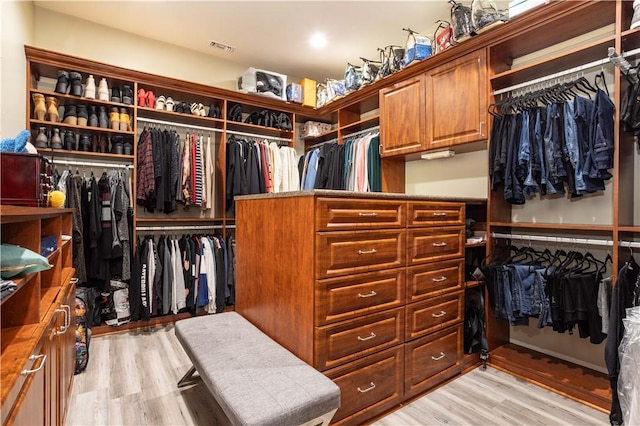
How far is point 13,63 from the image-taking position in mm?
2301

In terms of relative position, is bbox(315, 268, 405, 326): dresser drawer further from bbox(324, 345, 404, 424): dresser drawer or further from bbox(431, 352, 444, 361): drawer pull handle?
bbox(431, 352, 444, 361): drawer pull handle

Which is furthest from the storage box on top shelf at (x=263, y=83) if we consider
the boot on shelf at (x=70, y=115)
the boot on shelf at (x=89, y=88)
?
the boot on shelf at (x=70, y=115)

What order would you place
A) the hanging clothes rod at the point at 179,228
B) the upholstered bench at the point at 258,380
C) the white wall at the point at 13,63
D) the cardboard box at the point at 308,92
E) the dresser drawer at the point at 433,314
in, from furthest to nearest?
the cardboard box at the point at 308,92 < the hanging clothes rod at the point at 179,228 < the white wall at the point at 13,63 < the dresser drawer at the point at 433,314 < the upholstered bench at the point at 258,380

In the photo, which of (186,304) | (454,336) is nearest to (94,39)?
(186,304)

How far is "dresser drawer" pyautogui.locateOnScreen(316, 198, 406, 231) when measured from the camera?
1566mm

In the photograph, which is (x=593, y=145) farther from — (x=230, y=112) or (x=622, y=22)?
(x=230, y=112)

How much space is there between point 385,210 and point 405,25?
2365 mm

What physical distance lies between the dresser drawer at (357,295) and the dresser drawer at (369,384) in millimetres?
258

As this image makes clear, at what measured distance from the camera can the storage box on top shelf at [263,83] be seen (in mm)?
3783

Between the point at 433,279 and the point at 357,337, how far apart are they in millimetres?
692

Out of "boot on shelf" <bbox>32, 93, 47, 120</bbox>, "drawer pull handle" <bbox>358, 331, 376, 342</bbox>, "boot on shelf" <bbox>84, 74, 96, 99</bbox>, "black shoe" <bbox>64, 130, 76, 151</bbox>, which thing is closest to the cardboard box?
"boot on shelf" <bbox>84, 74, 96, 99</bbox>

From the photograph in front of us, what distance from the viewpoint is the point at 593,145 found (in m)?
1.92

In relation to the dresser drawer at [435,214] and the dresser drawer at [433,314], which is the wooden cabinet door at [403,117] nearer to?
the dresser drawer at [435,214]

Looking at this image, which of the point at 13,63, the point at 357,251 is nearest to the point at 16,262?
the point at 357,251
